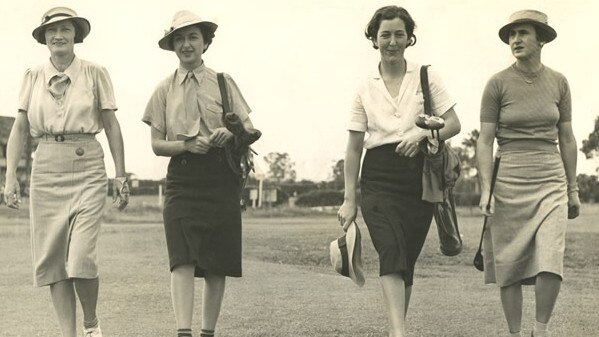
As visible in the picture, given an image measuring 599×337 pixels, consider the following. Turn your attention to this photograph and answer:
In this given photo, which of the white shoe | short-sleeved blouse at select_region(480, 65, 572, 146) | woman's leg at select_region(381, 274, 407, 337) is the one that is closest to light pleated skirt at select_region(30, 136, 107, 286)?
the white shoe

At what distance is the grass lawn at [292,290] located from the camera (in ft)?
28.2

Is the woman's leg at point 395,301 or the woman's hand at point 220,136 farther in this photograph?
the woman's hand at point 220,136

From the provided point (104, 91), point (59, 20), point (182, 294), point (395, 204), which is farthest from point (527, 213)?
point (59, 20)

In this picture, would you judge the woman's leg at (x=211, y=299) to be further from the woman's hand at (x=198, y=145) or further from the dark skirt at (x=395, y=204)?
the dark skirt at (x=395, y=204)

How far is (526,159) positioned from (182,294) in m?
2.38

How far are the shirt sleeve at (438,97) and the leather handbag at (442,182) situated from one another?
0.04 metres

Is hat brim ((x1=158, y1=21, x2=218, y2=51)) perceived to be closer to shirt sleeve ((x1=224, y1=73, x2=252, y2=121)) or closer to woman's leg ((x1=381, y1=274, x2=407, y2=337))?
shirt sleeve ((x1=224, y1=73, x2=252, y2=121))

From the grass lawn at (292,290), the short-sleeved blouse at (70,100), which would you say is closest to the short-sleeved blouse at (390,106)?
the short-sleeved blouse at (70,100)

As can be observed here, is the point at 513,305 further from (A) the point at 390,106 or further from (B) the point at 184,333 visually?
(B) the point at 184,333

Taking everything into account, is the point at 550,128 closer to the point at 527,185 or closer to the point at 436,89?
the point at 527,185

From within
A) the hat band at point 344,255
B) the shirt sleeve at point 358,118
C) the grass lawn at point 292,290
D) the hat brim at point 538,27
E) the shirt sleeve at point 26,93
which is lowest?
the grass lawn at point 292,290

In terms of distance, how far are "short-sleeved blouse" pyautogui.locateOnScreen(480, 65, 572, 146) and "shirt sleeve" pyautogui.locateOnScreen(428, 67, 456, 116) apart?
50 cm

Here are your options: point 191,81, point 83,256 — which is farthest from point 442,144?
point 83,256

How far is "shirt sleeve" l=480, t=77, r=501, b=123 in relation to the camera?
7023 mm
